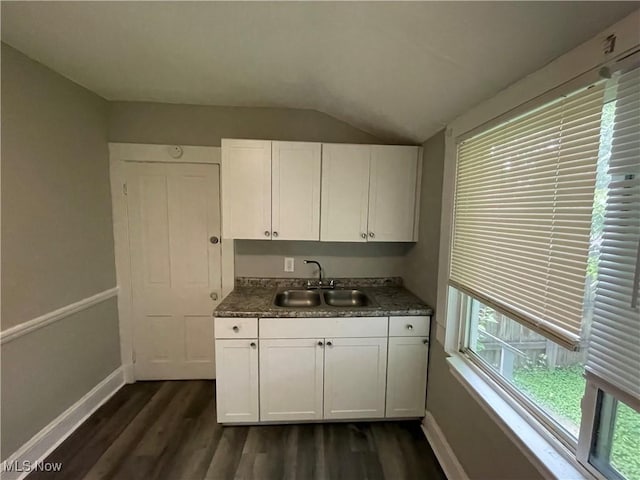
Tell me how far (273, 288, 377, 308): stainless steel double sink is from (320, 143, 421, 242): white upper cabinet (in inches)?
20.6

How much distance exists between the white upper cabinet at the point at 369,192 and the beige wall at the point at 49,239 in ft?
5.91

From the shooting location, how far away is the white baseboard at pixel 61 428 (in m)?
1.58

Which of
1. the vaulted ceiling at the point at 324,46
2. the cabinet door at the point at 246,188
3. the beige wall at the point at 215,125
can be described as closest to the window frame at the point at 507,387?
the vaulted ceiling at the point at 324,46

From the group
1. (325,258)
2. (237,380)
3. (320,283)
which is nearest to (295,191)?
(325,258)

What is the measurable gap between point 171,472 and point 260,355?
0.81 metres

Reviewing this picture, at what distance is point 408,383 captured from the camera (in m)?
2.04

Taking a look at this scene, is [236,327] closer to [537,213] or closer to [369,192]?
[369,192]

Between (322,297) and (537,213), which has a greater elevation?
(537,213)

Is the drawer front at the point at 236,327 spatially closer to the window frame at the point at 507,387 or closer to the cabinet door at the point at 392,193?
the cabinet door at the point at 392,193

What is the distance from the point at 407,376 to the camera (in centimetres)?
204

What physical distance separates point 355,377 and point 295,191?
1461 millimetres

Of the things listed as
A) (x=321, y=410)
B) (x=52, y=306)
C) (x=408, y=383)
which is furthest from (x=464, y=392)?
(x=52, y=306)

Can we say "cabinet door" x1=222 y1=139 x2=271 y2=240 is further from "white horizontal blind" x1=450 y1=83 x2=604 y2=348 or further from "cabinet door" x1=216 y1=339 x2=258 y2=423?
"white horizontal blind" x1=450 y1=83 x2=604 y2=348

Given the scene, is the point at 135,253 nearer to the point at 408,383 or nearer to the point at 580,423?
the point at 408,383
